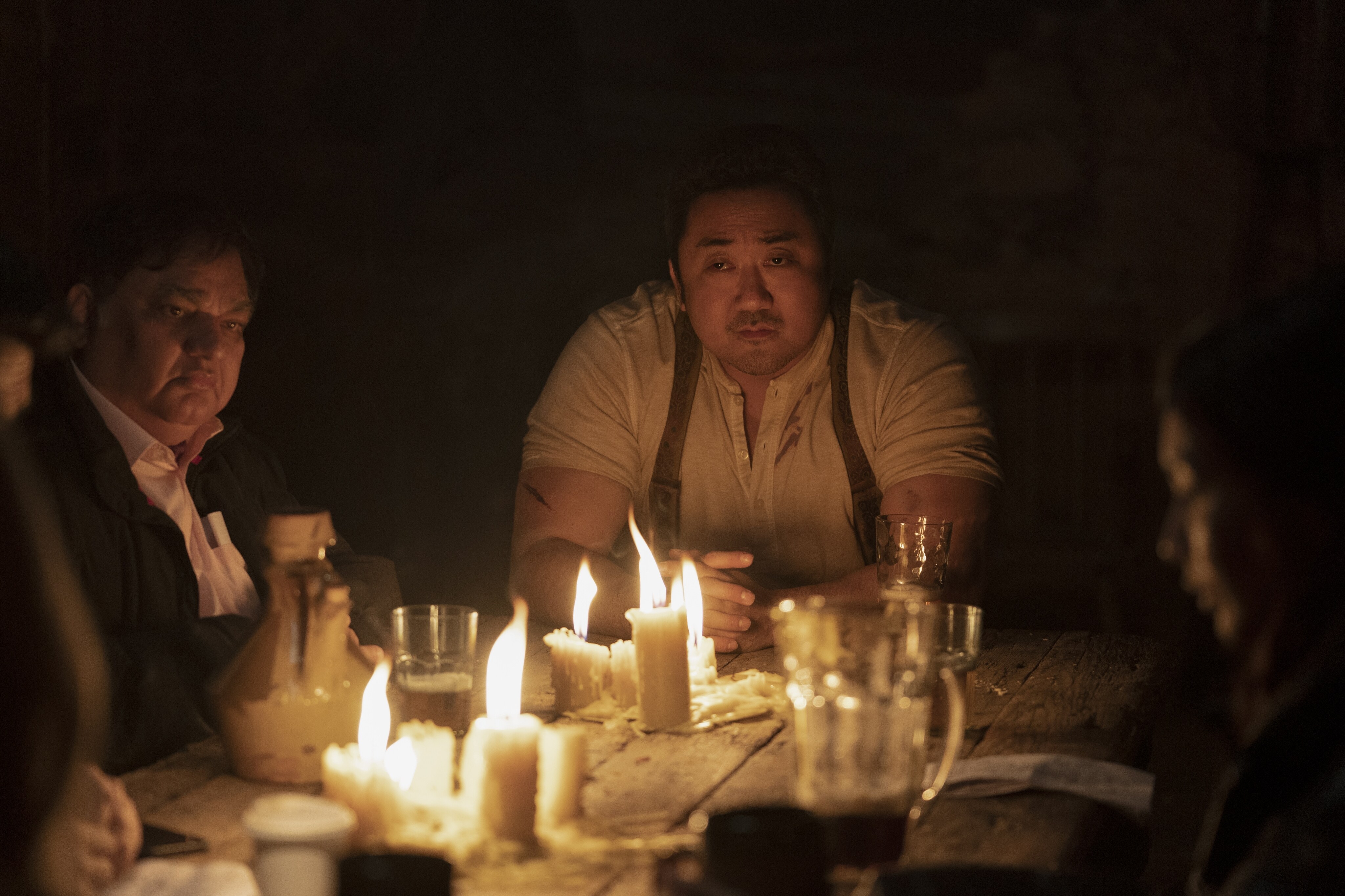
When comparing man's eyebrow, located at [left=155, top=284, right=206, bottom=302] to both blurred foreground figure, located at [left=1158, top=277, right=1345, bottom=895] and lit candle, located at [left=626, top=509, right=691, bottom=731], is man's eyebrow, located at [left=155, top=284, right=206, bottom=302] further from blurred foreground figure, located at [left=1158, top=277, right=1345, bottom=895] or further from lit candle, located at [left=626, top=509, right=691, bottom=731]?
blurred foreground figure, located at [left=1158, top=277, right=1345, bottom=895]

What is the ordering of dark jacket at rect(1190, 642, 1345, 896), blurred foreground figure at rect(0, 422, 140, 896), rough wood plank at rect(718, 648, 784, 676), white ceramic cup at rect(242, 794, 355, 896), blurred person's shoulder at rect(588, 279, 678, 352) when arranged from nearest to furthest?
blurred foreground figure at rect(0, 422, 140, 896)
dark jacket at rect(1190, 642, 1345, 896)
white ceramic cup at rect(242, 794, 355, 896)
rough wood plank at rect(718, 648, 784, 676)
blurred person's shoulder at rect(588, 279, 678, 352)

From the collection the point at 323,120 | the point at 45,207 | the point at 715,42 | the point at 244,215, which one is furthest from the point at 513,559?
the point at 715,42

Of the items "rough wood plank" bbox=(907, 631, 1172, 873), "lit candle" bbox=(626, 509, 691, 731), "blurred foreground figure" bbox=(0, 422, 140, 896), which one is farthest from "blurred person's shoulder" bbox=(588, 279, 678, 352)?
"blurred foreground figure" bbox=(0, 422, 140, 896)

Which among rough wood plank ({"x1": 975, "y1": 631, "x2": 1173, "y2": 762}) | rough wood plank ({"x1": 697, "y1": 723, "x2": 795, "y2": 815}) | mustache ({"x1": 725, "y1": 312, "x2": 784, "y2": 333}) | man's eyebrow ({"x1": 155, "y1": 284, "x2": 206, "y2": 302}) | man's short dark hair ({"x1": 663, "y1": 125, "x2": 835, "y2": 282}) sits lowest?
rough wood plank ({"x1": 697, "y1": 723, "x2": 795, "y2": 815})

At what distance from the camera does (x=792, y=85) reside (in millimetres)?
8508

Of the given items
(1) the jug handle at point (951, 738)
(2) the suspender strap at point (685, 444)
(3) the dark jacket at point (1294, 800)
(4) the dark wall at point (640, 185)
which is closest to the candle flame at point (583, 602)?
(1) the jug handle at point (951, 738)

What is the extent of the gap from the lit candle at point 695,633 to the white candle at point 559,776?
0.61m

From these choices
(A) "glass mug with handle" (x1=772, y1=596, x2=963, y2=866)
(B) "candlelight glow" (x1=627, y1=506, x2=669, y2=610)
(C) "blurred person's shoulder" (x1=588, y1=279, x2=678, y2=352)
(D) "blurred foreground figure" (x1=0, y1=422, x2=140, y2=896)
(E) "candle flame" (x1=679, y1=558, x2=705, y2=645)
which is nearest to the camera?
(D) "blurred foreground figure" (x1=0, y1=422, x2=140, y2=896)

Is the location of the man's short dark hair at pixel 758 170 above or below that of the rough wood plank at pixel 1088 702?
above

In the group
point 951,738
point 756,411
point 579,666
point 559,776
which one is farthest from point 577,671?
point 756,411

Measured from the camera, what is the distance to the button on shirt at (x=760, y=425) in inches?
139

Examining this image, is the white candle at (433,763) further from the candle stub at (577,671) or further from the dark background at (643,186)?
the dark background at (643,186)

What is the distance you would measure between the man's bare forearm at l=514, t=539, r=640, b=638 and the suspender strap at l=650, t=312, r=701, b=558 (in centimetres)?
38

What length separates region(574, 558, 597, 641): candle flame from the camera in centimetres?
219
